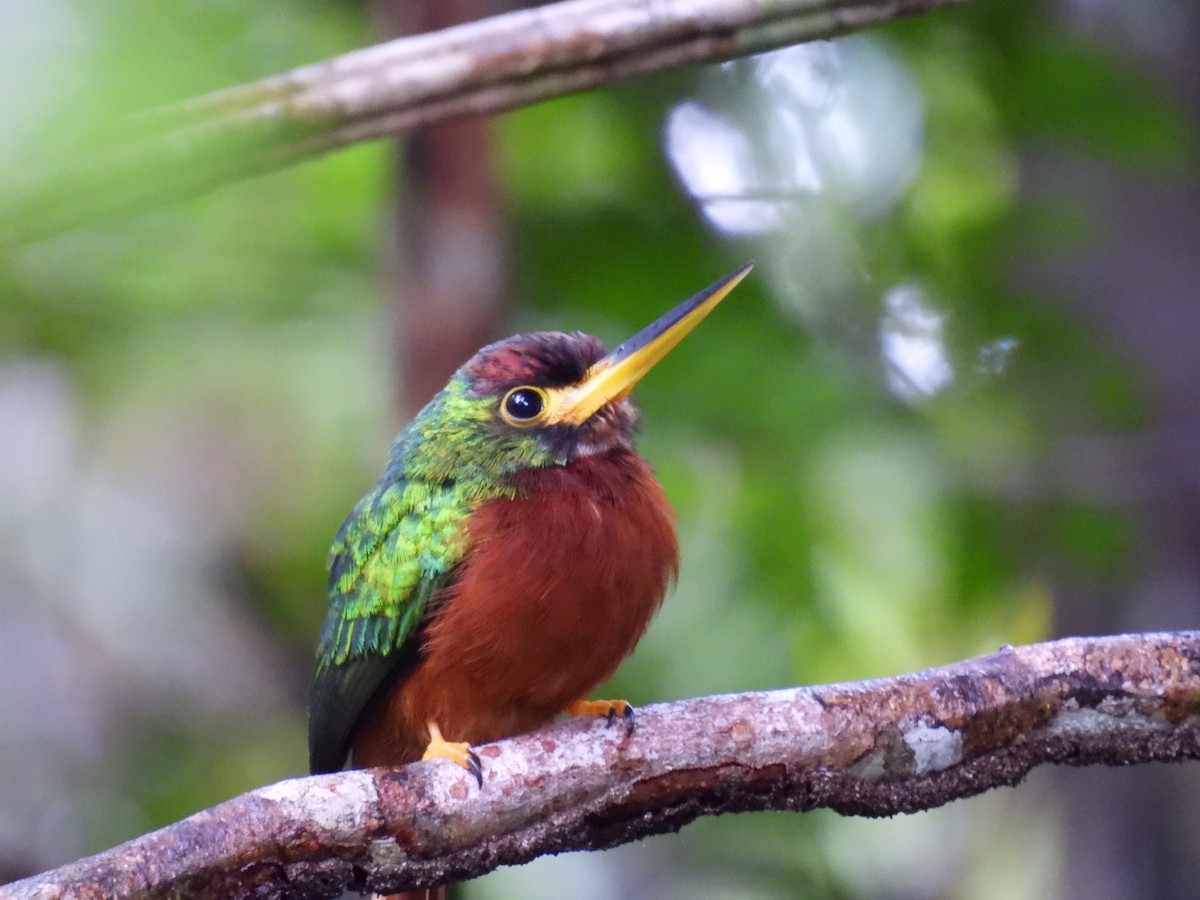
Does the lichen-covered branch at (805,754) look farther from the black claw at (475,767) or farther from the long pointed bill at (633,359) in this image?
the long pointed bill at (633,359)

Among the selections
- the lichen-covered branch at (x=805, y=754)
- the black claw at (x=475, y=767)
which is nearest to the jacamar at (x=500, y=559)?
the black claw at (x=475, y=767)

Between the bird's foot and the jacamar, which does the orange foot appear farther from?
the bird's foot

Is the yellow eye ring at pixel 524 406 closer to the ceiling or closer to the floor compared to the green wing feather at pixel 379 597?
closer to the ceiling

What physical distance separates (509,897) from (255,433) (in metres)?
1.42

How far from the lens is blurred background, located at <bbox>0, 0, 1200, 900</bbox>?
3061mm

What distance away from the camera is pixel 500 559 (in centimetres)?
239

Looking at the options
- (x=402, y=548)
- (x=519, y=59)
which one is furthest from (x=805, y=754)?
(x=519, y=59)

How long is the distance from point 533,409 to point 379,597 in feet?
1.59

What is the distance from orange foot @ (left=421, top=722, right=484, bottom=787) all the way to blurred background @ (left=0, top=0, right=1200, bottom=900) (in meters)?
0.75

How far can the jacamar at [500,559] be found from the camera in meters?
2.36

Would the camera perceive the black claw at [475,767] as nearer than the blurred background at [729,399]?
Yes

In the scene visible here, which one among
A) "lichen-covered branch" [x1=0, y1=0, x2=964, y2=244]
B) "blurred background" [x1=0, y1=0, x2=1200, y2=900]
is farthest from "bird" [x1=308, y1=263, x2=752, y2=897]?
"lichen-covered branch" [x1=0, y1=0, x2=964, y2=244]

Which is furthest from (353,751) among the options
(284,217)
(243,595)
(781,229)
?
(781,229)

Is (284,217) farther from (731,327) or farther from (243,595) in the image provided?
(731,327)
